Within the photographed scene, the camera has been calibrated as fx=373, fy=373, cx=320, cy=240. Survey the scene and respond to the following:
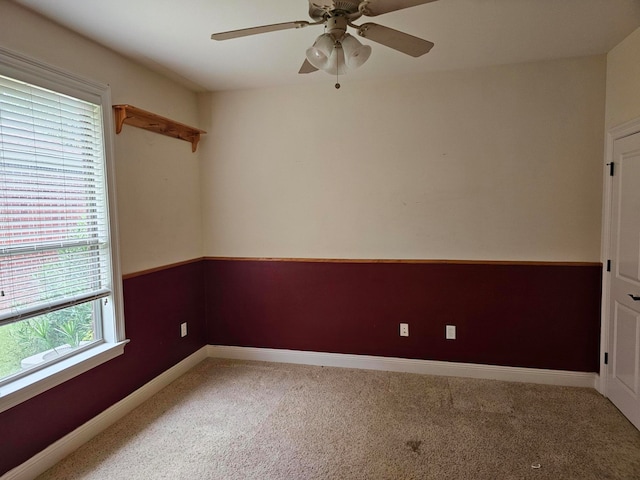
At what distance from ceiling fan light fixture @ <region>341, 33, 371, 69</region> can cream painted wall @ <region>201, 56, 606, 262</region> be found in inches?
64.5

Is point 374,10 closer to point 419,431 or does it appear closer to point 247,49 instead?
point 247,49

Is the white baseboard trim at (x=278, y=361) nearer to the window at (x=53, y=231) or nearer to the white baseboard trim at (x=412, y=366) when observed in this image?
the white baseboard trim at (x=412, y=366)

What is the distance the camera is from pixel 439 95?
3.16 m

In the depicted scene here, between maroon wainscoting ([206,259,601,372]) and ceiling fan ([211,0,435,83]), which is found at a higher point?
ceiling fan ([211,0,435,83])

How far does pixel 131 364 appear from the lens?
281cm

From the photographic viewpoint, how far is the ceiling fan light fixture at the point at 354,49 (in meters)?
1.65

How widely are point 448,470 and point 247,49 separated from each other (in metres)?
2.96

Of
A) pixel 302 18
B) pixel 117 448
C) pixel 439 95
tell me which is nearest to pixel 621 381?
pixel 439 95

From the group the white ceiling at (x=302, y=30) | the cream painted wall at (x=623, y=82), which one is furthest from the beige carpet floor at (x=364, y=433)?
the white ceiling at (x=302, y=30)

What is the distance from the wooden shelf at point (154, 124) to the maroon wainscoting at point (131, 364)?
116 cm

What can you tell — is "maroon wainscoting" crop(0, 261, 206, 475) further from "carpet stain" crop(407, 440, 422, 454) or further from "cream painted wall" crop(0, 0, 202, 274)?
"carpet stain" crop(407, 440, 422, 454)

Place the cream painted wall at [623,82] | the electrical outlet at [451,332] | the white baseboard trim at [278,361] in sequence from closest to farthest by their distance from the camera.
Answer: the white baseboard trim at [278,361]
the cream painted wall at [623,82]
the electrical outlet at [451,332]

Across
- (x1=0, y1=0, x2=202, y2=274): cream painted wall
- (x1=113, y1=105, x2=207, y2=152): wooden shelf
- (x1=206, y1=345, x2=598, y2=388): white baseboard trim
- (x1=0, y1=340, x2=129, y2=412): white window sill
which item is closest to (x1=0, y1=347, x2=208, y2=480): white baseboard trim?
(x1=0, y1=340, x2=129, y2=412): white window sill

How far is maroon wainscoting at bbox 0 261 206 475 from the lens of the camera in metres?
2.04
